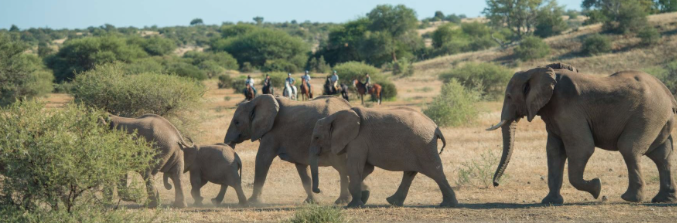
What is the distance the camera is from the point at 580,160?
35.7ft

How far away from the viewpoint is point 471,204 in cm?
1176

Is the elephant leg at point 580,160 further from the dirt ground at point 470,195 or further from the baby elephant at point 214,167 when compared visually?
the baby elephant at point 214,167

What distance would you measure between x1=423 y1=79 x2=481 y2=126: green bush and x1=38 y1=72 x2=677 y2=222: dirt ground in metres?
3.92

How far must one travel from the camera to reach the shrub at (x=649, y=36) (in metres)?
54.1

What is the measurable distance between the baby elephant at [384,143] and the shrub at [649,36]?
156 ft

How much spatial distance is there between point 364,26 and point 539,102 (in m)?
71.3

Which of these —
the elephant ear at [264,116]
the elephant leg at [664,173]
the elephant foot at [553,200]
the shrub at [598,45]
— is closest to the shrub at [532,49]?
the shrub at [598,45]

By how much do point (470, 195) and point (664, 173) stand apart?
3153mm

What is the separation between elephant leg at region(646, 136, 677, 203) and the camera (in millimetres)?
11109

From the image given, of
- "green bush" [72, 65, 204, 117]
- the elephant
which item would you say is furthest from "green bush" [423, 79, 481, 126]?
the elephant

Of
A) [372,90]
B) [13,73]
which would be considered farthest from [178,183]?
[372,90]

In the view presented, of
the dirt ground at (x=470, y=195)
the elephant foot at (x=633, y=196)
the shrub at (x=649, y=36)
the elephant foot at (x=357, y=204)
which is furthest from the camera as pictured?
the shrub at (x=649, y=36)

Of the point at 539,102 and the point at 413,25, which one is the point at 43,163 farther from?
the point at 413,25

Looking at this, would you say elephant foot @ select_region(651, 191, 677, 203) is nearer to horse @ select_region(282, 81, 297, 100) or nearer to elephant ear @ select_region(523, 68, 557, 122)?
elephant ear @ select_region(523, 68, 557, 122)
